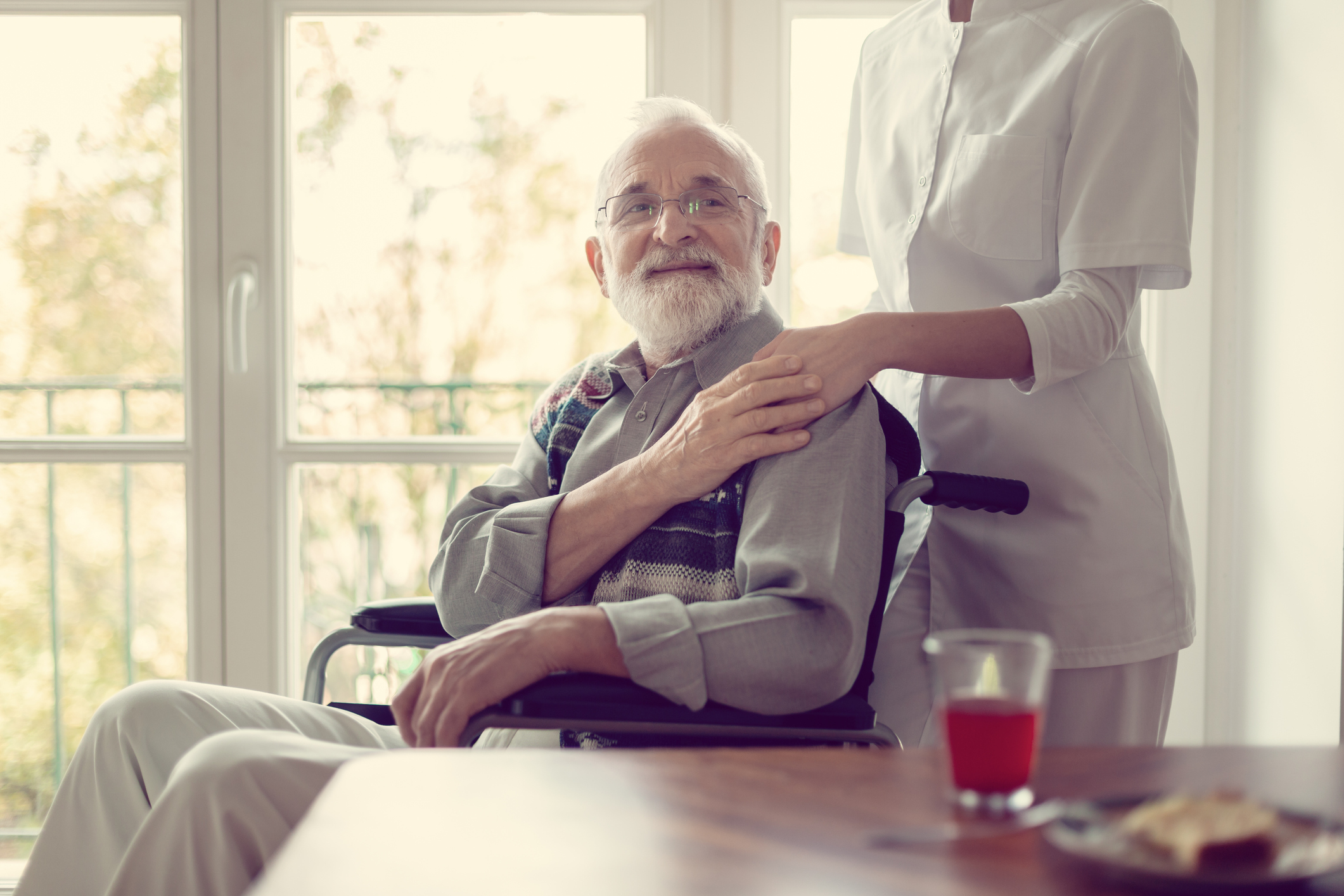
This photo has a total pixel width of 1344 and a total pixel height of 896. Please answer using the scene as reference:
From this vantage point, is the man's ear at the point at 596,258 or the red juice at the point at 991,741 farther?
the man's ear at the point at 596,258

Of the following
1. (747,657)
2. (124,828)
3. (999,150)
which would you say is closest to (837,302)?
(999,150)

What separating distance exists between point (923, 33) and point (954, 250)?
→ 1.31 feet

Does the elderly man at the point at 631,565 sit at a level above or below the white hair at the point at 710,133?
below

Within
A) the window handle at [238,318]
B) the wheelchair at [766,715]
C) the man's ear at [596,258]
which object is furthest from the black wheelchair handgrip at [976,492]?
the window handle at [238,318]

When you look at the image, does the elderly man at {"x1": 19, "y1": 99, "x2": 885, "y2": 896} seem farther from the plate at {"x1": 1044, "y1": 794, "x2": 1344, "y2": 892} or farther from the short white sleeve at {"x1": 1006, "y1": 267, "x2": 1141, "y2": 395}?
the plate at {"x1": 1044, "y1": 794, "x2": 1344, "y2": 892}

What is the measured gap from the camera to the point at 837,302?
2.27 meters

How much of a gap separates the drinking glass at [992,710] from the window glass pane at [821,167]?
1689 mm

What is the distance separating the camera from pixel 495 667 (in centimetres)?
116

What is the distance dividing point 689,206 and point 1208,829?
1.24m

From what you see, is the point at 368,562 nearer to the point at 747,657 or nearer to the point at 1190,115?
the point at 747,657

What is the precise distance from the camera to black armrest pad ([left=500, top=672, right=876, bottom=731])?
1033 millimetres

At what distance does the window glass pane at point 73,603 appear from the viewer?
231 cm

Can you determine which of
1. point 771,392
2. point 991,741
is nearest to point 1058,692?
point 771,392

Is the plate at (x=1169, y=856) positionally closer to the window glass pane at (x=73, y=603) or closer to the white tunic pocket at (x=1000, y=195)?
the white tunic pocket at (x=1000, y=195)
